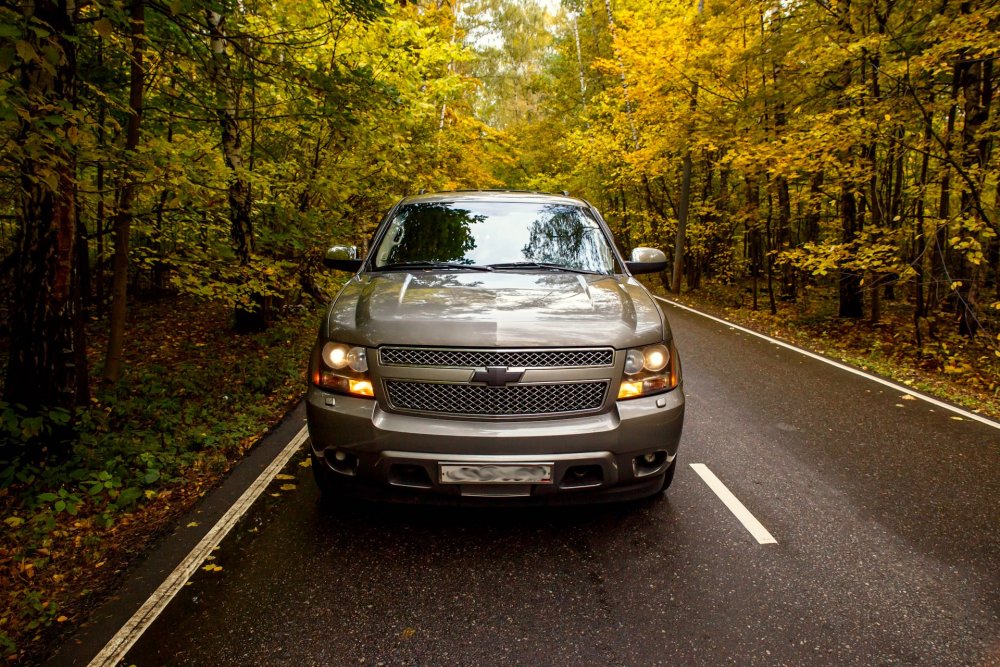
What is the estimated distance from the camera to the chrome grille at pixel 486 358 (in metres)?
2.83

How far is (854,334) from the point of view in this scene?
10.6 m

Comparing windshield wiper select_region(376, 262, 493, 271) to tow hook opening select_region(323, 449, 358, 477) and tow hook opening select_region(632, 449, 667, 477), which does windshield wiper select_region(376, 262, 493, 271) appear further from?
tow hook opening select_region(632, 449, 667, 477)

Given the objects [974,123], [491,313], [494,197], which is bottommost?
[491,313]

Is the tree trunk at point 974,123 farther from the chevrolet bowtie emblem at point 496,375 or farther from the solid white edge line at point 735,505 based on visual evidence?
the chevrolet bowtie emblem at point 496,375

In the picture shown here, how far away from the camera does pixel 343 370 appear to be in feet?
9.71

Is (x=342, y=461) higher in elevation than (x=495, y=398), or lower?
lower

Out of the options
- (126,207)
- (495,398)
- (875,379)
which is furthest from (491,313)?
(875,379)

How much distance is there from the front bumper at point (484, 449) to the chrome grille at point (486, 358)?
27 centimetres

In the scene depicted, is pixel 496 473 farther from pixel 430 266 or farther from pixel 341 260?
pixel 341 260

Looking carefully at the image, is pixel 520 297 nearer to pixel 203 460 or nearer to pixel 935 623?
pixel 935 623

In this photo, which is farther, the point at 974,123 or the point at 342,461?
the point at 974,123

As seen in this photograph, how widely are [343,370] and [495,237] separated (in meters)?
1.71

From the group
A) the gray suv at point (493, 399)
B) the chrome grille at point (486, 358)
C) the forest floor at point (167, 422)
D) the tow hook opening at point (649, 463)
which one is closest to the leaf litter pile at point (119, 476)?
the forest floor at point (167, 422)

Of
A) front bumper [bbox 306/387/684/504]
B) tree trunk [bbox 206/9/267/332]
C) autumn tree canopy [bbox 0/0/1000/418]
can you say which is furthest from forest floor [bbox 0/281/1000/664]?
front bumper [bbox 306/387/684/504]
